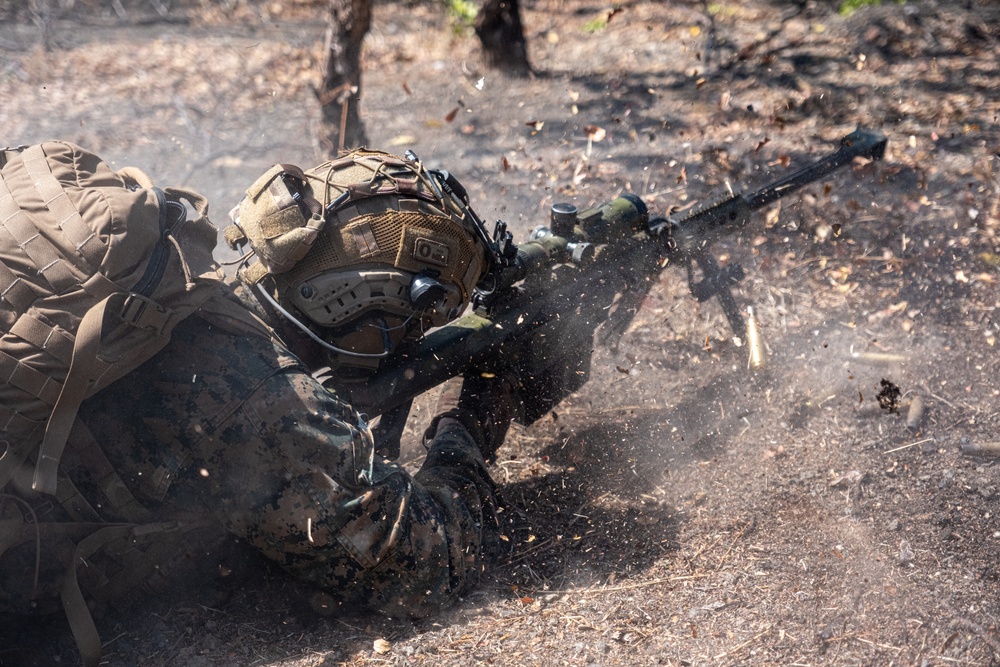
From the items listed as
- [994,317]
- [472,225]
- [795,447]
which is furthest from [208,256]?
[994,317]

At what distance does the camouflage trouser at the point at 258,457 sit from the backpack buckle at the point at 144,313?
0.25 metres

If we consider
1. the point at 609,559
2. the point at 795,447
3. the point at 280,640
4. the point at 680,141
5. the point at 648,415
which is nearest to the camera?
the point at 280,640

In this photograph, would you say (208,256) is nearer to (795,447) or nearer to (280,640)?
(280,640)

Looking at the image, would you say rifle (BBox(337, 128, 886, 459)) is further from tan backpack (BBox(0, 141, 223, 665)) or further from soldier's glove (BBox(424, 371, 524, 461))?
tan backpack (BBox(0, 141, 223, 665))

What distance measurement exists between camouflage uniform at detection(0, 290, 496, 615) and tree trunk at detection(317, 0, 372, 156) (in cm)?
397

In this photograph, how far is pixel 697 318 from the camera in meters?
5.46

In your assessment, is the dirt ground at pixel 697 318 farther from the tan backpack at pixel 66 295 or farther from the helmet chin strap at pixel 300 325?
the tan backpack at pixel 66 295

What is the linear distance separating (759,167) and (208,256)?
4.72m

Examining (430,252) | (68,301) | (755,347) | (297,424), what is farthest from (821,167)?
(68,301)

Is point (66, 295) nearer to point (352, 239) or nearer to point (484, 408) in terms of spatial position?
point (352, 239)

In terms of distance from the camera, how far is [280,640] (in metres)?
3.38

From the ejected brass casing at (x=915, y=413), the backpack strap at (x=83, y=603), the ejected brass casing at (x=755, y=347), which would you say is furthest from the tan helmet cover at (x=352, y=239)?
the ejected brass casing at (x=915, y=413)

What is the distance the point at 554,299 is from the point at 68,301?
225 centimetres

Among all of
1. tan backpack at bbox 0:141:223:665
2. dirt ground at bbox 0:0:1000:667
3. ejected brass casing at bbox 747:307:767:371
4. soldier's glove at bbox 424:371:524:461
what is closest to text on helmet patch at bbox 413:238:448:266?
tan backpack at bbox 0:141:223:665
